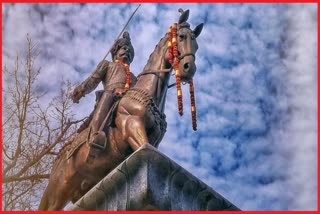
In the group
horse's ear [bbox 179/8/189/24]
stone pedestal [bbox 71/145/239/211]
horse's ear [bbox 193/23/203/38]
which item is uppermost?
horse's ear [bbox 179/8/189/24]

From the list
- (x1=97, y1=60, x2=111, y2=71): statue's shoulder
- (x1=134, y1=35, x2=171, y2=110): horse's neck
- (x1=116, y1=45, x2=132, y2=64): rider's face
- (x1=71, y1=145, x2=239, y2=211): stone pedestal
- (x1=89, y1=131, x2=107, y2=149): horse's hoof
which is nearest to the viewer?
(x1=71, y1=145, x2=239, y2=211): stone pedestal

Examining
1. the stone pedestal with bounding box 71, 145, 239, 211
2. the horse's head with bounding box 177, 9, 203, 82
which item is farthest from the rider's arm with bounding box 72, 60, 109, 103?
the stone pedestal with bounding box 71, 145, 239, 211

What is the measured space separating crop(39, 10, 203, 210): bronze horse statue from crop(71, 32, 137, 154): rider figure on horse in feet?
0.33

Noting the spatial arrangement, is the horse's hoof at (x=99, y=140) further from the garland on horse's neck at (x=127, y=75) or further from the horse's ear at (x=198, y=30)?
the horse's ear at (x=198, y=30)

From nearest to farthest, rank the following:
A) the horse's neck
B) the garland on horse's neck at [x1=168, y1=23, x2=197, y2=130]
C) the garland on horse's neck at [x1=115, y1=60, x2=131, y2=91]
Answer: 1. the garland on horse's neck at [x1=168, y1=23, x2=197, y2=130]
2. the horse's neck
3. the garland on horse's neck at [x1=115, y1=60, x2=131, y2=91]

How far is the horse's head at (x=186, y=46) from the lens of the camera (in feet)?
18.2

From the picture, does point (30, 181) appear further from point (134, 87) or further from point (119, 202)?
point (119, 202)

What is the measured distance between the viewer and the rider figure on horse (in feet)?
18.0

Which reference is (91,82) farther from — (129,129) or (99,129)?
(129,129)

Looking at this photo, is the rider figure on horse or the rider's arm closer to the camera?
the rider figure on horse

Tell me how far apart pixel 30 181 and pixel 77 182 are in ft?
14.3

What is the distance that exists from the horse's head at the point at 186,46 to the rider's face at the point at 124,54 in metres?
0.72

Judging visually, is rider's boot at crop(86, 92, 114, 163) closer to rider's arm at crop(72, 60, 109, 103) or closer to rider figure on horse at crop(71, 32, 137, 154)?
rider figure on horse at crop(71, 32, 137, 154)

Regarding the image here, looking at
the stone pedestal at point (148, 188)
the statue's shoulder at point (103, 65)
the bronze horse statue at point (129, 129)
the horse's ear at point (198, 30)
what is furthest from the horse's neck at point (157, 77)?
the stone pedestal at point (148, 188)
